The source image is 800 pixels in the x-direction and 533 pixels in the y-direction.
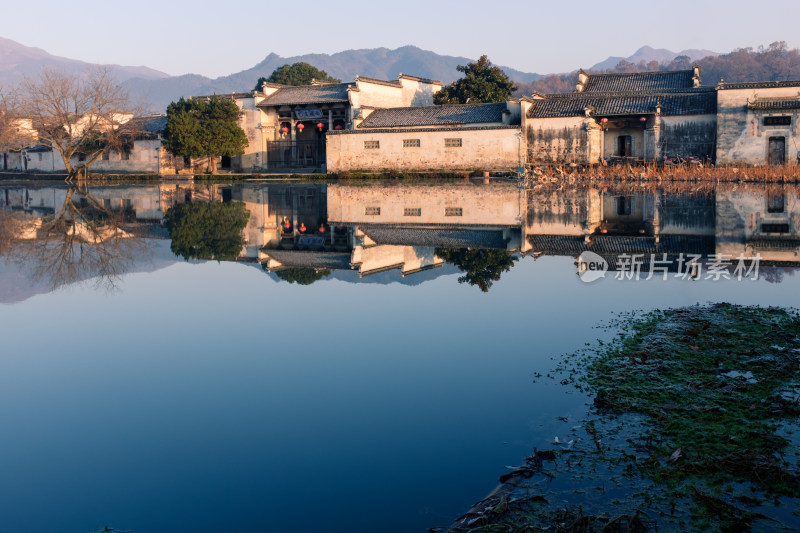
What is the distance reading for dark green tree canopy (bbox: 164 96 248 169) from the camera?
41.4 m

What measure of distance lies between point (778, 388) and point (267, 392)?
3472mm

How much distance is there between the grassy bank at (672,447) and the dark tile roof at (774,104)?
89.1ft

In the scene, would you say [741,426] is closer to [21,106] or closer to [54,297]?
[54,297]

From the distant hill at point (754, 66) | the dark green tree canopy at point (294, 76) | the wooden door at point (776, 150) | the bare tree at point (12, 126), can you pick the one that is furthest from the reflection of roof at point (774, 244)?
→ the distant hill at point (754, 66)

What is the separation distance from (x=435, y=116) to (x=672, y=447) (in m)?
33.7

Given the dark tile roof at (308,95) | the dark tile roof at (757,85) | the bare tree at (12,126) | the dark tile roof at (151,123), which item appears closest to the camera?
the dark tile roof at (757,85)

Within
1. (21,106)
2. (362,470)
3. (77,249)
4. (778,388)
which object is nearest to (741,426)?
(778,388)

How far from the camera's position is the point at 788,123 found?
3038cm

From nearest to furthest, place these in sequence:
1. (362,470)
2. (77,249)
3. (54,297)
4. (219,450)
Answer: (362,470) < (219,450) < (54,297) < (77,249)

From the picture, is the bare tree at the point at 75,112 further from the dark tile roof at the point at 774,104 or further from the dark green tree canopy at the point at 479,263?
the dark green tree canopy at the point at 479,263

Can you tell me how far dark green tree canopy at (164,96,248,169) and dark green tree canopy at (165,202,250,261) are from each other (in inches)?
749

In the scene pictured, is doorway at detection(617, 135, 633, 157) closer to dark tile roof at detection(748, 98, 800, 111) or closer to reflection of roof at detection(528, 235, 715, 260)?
dark tile roof at detection(748, 98, 800, 111)

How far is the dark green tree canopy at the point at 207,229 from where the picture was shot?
12844 millimetres

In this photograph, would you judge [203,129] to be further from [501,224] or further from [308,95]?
[501,224]
